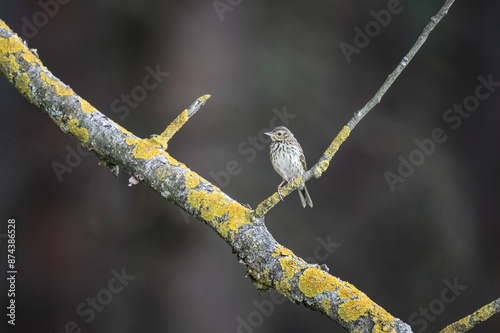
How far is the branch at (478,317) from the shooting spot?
1585mm

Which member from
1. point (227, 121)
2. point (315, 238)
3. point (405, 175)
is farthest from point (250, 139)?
point (405, 175)

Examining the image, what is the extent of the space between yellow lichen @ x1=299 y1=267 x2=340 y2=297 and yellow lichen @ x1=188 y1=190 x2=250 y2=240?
344mm

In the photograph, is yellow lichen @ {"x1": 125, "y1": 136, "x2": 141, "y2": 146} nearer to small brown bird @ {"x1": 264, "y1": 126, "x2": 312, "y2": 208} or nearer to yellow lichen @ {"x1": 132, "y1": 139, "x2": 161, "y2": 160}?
yellow lichen @ {"x1": 132, "y1": 139, "x2": 161, "y2": 160}

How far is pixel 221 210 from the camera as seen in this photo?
214cm

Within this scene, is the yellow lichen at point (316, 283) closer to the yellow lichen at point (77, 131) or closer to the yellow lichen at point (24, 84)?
the yellow lichen at point (77, 131)

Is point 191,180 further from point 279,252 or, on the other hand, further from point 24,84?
point 24,84

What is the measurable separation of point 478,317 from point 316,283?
1.81ft

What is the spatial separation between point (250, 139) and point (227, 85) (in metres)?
0.65

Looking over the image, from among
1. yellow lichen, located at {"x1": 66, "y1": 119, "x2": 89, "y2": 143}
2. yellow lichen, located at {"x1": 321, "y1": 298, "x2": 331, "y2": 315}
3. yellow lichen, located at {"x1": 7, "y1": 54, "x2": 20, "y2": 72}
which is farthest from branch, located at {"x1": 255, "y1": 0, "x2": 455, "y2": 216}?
yellow lichen, located at {"x1": 7, "y1": 54, "x2": 20, "y2": 72}

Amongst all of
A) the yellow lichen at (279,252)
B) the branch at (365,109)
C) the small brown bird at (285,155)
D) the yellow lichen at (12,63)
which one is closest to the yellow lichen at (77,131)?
the yellow lichen at (12,63)

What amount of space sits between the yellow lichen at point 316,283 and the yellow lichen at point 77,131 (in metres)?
1.22

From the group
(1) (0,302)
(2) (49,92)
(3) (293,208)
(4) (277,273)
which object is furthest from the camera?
(3) (293,208)

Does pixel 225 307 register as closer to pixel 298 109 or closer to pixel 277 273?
pixel 298 109

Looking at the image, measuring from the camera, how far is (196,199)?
2182 mm
